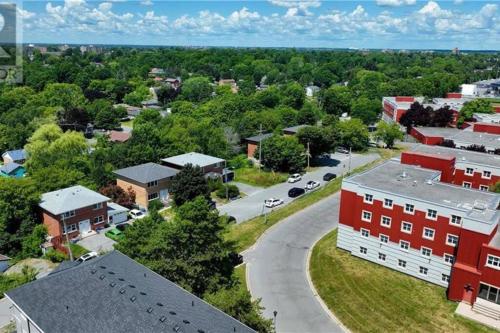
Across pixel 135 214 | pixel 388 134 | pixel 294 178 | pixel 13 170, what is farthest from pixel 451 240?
pixel 13 170

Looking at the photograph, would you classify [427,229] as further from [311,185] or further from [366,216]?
[311,185]

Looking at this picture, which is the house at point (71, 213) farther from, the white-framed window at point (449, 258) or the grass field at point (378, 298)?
the white-framed window at point (449, 258)

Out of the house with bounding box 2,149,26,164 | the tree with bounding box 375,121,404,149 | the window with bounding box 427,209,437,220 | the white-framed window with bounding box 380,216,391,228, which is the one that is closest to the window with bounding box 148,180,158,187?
the white-framed window with bounding box 380,216,391,228

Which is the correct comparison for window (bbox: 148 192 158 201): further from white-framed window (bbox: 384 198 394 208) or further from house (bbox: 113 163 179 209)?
white-framed window (bbox: 384 198 394 208)

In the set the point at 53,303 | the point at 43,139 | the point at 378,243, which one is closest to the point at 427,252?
the point at 378,243

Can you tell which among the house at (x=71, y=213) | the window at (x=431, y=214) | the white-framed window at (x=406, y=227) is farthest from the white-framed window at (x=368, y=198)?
the house at (x=71, y=213)
